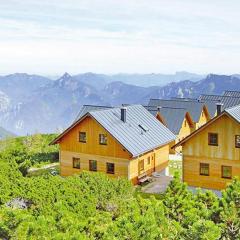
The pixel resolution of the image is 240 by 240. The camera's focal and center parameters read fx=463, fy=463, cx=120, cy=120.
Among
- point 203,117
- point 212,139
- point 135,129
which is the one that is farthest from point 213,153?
point 203,117

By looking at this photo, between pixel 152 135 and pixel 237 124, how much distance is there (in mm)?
11078

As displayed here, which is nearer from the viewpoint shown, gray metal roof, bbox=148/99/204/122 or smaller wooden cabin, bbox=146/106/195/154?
smaller wooden cabin, bbox=146/106/195/154

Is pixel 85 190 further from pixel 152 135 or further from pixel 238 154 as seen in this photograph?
pixel 152 135

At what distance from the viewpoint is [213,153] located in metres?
37.9

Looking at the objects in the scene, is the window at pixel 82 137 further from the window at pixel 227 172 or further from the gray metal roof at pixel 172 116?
the gray metal roof at pixel 172 116

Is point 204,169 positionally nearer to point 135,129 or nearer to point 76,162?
point 135,129

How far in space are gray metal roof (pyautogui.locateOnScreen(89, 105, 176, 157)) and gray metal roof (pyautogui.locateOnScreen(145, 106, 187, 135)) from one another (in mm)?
12318

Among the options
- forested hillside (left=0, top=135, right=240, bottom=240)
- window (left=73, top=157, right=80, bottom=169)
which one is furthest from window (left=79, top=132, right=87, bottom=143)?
forested hillside (left=0, top=135, right=240, bottom=240)

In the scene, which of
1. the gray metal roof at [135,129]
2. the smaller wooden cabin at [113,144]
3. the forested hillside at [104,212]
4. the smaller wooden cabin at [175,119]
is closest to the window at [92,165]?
the smaller wooden cabin at [113,144]

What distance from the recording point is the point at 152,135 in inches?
1794

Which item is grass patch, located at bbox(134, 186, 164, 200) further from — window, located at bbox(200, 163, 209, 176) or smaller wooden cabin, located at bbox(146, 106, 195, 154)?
smaller wooden cabin, located at bbox(146, 106, 195, 154)

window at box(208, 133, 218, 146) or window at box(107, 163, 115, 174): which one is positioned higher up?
window at box(208, 133, 218, 146)

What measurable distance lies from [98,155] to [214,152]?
10959 millimetres

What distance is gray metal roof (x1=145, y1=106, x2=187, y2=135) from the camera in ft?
200
